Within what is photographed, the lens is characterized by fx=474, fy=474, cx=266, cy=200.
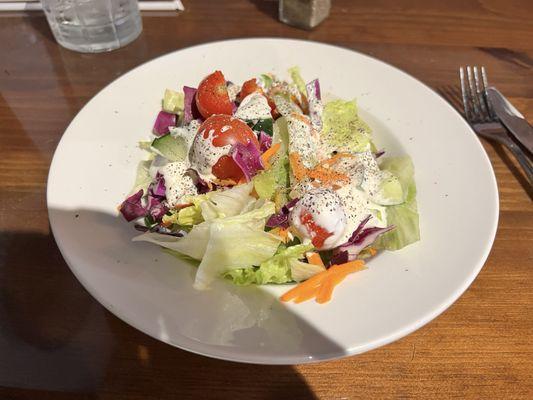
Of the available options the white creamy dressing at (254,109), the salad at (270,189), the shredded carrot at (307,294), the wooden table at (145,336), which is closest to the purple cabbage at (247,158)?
the salad at (270,189)

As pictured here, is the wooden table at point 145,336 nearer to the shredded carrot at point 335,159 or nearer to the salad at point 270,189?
the salad at point 270,189

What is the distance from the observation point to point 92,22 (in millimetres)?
2643

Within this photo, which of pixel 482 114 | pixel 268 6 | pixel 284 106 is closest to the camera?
pixel 284 106

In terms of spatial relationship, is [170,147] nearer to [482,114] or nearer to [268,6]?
[482,114]

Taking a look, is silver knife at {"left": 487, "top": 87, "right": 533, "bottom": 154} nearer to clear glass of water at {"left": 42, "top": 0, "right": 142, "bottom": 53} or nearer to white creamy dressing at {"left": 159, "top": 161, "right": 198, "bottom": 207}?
white creamy dressing at {"left": 159, "top": 161, "right": 198, "bottom": 207}

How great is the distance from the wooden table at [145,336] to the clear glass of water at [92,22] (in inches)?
4.2

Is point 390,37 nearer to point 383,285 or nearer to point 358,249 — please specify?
point 358,249

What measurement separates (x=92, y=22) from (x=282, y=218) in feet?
5.73

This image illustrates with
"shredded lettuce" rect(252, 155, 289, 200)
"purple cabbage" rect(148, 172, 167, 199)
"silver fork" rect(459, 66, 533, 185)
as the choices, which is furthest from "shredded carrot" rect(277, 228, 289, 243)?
"silver fork" rect(459, 66, 533, 185)

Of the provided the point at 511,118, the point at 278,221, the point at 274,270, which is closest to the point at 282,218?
the point at 278,221

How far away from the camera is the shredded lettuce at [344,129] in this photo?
77.2 inches

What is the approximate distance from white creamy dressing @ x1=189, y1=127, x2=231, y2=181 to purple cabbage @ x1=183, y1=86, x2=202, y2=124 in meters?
0.21

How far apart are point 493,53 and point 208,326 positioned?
238cm

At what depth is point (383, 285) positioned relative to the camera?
1439 mm
